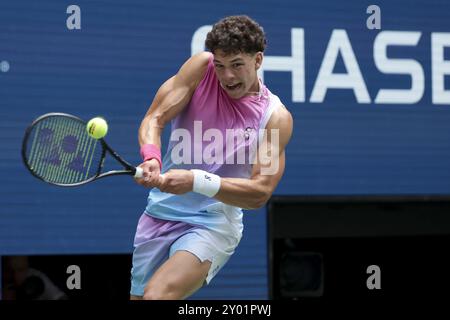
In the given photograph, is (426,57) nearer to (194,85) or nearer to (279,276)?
(279,276)

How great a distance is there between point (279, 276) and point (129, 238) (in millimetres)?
1083

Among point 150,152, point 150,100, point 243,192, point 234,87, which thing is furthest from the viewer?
point 150,100

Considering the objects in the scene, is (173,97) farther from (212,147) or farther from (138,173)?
(138,173)

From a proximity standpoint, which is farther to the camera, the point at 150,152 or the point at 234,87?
the point at 234,87

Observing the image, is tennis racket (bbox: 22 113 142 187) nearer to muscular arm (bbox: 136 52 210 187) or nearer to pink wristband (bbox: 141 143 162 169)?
pink wristband (bbox: 141 143 162 169)

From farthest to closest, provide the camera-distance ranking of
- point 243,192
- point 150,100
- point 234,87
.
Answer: point 150,100 → point 234,87 → point 243,192

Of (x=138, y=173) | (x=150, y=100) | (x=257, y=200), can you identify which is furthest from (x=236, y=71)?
(x=150, y=100)

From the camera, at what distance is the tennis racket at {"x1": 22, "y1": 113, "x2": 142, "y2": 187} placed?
4.73 metres

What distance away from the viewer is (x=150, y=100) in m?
6.82

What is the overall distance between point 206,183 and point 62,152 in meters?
0.68

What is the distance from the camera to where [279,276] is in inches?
279

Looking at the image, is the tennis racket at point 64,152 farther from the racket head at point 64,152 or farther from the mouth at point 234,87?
the mouth at point 234,87

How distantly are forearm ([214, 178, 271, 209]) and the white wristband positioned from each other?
0.04m
